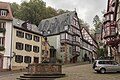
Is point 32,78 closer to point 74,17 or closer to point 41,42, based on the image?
point 41,42

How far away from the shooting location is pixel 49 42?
245 feet

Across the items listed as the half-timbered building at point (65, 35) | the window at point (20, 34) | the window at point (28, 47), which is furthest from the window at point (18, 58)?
the half-timbered building at point (65, 35)

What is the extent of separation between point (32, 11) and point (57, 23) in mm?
10341

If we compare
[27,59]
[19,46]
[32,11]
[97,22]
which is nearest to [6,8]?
[19,46]

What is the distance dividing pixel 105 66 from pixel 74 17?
40867 millimetres

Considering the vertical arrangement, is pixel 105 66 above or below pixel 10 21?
below

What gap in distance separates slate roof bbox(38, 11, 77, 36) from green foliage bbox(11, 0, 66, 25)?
4.65 m

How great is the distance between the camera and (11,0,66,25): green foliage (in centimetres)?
8094

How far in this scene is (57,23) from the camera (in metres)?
75.4

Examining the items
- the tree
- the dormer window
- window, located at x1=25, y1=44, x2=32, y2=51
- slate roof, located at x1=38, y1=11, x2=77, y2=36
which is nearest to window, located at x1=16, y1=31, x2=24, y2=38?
window, located at x1=25, y1=44, x2=32, y2=51

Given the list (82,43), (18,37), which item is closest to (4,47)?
(18,37)

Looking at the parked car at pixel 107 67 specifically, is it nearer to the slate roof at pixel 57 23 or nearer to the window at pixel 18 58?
the window at pixel 18 58

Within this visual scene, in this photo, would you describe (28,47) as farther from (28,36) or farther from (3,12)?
(3,12)

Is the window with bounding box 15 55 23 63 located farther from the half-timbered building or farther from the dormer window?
the half-timbered building
